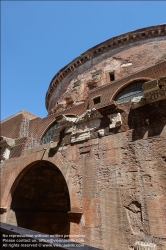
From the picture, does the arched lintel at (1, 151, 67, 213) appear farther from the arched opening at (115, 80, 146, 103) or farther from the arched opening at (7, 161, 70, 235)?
the arched opening at (115, 80, 146, 103)

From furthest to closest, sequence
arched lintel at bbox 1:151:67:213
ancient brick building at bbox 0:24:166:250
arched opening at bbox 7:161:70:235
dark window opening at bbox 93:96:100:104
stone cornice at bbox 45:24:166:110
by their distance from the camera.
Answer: stone cornice at bbox 45:24:166:110, arched opening at bbox 7:161:70:235, arched lintel at bbox 1:151:67:213, dark window opening at bbox 93:96:100:104, ancient brick building at bbox 0:24:166:250

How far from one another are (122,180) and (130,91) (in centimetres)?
351

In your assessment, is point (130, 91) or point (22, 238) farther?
point (130, 91)

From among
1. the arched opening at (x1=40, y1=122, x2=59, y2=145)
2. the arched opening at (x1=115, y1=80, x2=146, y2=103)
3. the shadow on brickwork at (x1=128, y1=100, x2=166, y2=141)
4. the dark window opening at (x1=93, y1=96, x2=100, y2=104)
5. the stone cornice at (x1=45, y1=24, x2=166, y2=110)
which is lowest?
the shadow on brickwork at (x1=128, y1=100, x2=166, y2=141)

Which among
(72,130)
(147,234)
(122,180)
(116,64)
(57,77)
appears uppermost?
(57,77)

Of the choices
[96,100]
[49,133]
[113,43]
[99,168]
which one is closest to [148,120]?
[99,168]

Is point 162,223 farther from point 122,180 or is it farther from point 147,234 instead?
point 122,180

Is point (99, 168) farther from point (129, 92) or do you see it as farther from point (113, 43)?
point (113, 43)

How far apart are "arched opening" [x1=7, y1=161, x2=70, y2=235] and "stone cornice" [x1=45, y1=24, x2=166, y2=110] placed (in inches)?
332

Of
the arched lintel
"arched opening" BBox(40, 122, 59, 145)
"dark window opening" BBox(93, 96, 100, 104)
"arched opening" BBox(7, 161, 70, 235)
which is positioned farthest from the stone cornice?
the arched lintel

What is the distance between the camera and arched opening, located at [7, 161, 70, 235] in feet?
22.8

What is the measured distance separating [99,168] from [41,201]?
491 cm

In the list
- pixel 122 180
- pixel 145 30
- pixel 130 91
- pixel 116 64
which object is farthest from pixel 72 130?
pixel 145 30

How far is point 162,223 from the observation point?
10.7 feet
